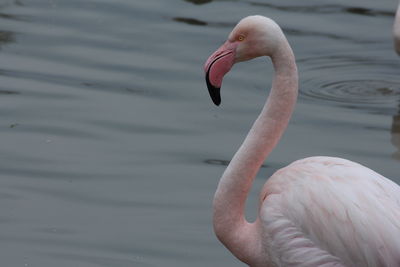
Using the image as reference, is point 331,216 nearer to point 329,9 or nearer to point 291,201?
point 291,201

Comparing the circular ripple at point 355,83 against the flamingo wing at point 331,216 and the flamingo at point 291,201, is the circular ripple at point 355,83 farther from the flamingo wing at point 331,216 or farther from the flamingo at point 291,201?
the flamingo wing at point 331,216

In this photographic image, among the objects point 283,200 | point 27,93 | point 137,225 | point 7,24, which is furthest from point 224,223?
point 7,24

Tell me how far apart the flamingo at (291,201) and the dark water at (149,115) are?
105 centimetres

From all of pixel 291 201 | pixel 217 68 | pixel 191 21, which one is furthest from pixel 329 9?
pixel 291 201

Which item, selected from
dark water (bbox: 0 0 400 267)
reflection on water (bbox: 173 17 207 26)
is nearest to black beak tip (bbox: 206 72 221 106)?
dark water (bbox: 0 0 400 267)

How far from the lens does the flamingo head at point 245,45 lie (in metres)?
5.46

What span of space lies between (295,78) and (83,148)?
3.02m

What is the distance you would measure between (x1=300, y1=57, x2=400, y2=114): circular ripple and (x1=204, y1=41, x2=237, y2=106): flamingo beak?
158 inches

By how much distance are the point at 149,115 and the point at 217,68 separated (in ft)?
11.3

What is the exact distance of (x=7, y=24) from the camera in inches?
439

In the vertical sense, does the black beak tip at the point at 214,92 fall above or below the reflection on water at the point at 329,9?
above

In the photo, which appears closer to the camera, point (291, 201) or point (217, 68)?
point (291, 201)

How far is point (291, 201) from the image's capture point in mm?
5324

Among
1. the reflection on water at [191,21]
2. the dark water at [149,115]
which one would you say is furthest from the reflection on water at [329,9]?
the reflection on water at [191,21]
